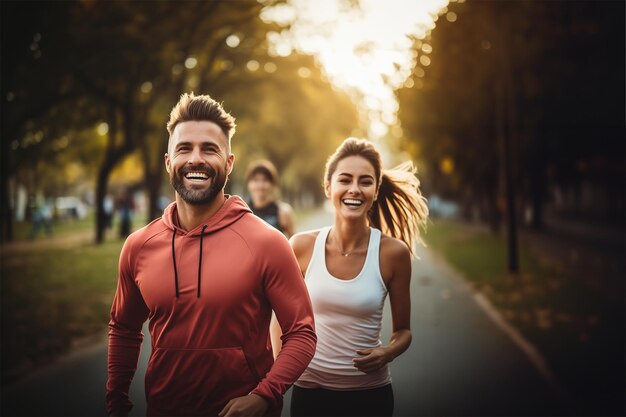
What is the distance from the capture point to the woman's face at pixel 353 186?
3.53 m

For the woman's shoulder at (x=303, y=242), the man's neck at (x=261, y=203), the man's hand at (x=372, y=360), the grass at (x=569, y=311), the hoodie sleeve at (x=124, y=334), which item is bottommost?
the grass at (x=569, y=311)

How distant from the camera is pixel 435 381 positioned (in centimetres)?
668

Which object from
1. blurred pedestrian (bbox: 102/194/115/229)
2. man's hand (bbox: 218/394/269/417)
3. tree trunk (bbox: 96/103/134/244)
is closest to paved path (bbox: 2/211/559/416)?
man's hand (bbox: 218/394/269/417)

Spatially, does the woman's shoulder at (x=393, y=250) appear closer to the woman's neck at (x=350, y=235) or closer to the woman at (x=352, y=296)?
the woman at (x=352, y=296)

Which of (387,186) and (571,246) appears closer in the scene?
(387,186)

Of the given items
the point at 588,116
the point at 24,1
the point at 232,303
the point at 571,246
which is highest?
the point at 24,1

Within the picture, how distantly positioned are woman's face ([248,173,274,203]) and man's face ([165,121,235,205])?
4525 mm

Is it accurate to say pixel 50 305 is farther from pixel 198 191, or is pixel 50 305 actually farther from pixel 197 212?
pixel 198 191

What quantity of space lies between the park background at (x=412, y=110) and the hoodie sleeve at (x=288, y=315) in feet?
11.6

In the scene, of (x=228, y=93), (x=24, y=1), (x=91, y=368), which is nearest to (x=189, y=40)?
(x=24, y=1)

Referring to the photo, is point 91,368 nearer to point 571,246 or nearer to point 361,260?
point 361,260

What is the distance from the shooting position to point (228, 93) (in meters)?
24.6

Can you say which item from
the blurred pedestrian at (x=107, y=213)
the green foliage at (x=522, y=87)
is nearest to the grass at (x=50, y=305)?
the blurred pedestrian at (x=107, y=213)

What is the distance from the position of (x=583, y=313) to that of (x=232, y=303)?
910 cm
